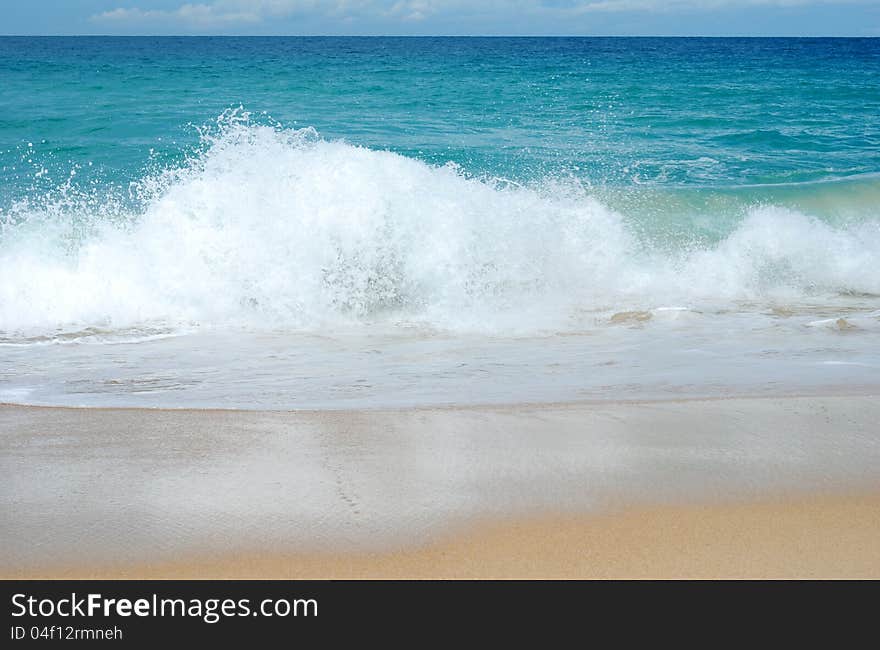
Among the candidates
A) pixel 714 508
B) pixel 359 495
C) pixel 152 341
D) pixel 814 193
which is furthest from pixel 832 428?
pixel 814 193

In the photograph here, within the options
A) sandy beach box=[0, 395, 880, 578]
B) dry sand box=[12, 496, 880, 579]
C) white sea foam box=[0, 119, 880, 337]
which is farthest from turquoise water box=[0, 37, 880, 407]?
dry sand box=[12, 496, 880, 579]

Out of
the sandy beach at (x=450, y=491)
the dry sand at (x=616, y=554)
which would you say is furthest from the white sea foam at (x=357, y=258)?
the dry sand at (x=616, y=554)

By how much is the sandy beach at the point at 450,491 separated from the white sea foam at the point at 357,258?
2013mm

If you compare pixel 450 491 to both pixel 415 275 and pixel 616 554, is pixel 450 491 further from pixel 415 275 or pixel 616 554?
pixel 415 275

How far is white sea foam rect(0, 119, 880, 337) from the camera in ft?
18.7

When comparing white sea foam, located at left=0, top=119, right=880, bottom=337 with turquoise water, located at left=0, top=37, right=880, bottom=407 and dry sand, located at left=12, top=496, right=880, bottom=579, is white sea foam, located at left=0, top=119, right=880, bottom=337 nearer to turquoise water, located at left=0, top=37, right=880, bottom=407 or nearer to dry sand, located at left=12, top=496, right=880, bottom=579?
turquoise water, located at left=0, top=37, right=880, bottom=407

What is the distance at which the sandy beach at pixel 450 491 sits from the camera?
2.32 m

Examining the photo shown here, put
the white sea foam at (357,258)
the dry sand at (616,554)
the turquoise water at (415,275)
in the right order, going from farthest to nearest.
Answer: the white sea foam at (357,258), the turquoise water at (415,275), the dry sand at (616,554)

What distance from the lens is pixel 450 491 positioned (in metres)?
2.73

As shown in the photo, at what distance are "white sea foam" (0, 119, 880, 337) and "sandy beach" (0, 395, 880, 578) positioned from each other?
2.01m

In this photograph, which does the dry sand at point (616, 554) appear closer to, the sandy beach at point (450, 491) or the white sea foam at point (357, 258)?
the sandy beach at point (450, 491)

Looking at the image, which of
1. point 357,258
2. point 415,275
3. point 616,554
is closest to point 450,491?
point 616,554

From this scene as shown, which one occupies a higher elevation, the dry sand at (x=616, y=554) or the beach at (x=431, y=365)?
the beach at (x=431, y=365)
